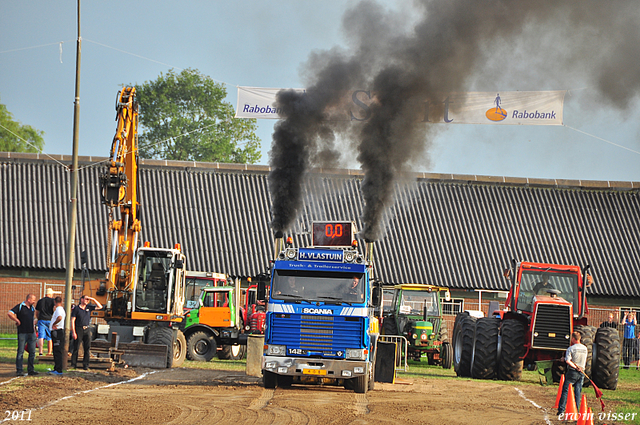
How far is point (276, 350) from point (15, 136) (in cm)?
5506

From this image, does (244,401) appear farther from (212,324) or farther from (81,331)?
(212,324)

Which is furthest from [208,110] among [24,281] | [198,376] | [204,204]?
[198,376]

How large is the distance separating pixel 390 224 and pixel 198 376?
19543 millimetres

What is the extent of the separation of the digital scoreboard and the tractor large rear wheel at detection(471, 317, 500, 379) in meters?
4.13

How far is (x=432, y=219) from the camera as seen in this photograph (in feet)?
122

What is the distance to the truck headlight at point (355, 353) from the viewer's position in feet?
48.9

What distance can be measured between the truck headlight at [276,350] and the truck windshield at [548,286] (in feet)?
24.5

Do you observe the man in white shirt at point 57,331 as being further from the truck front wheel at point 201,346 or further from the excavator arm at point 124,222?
the truck front wheel at point 201,346

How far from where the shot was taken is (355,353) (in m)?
14.9

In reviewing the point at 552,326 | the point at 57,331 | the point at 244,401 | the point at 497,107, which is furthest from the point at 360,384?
the point at 497,107

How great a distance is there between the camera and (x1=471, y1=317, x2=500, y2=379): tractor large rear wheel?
18.6 metres

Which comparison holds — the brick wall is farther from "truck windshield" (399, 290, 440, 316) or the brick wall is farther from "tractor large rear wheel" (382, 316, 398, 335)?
"truck windshield" (399, 290, 440, 316)

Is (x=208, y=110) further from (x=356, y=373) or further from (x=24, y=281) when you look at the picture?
(x=356, y=373)
